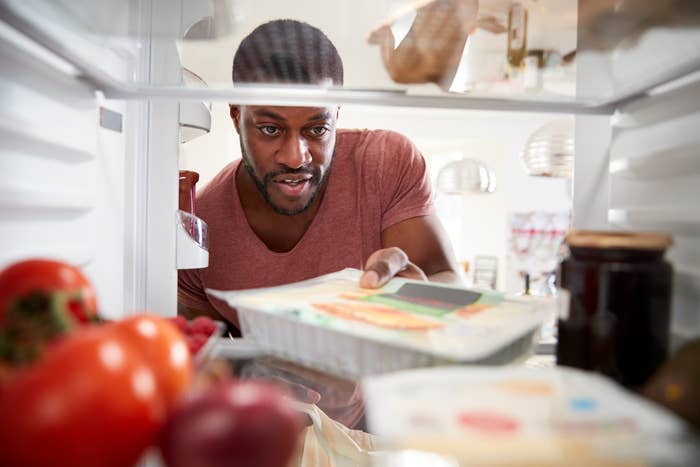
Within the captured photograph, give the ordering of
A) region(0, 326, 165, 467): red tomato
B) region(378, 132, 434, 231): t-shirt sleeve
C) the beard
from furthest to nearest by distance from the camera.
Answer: region(378, 132, 434, 231): t-shirt sleeve → the beard → region(0, 326, 165, 467): red tomato

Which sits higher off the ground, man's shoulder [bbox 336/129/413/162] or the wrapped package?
the wrapped package

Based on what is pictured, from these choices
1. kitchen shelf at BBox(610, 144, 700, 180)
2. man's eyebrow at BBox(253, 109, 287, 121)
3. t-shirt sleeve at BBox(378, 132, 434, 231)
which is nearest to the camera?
kitchen shelf at BBox(610, 144, 700, 180)

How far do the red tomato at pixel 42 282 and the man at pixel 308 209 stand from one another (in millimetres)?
597

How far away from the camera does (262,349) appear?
773mm

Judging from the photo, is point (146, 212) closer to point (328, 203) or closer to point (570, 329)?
point (328, 203)

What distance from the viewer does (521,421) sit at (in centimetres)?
51

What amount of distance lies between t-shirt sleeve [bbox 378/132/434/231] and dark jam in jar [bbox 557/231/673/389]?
0.73 meters

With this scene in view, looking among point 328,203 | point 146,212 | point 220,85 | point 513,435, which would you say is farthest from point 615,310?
point 328,203

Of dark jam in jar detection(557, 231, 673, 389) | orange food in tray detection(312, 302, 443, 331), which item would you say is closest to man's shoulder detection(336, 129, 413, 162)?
orange food in tray detection(312, 302, 443, 331)

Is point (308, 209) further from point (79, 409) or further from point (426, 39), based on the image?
point (79, 409)

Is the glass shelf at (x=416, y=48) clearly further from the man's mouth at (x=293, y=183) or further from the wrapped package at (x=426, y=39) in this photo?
the man's mouth at (x=293, y=183)

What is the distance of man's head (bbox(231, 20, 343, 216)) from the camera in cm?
85

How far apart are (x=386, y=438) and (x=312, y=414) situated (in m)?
1.05

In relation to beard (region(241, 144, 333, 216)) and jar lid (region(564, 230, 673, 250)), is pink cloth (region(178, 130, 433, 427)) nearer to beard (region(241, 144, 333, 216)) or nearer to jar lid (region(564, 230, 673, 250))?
beard (region(241, 144, 333, 216))
